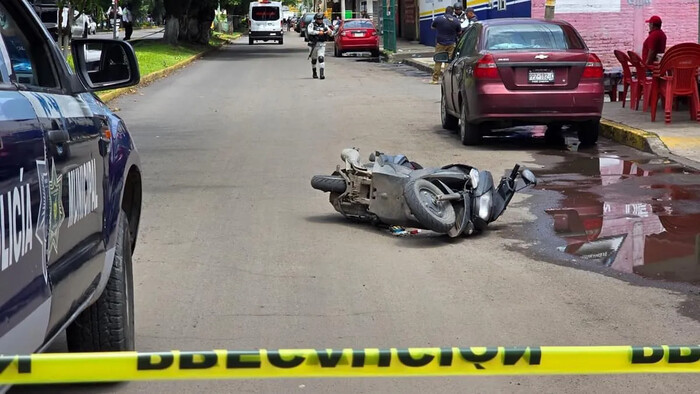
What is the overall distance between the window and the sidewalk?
354 inches

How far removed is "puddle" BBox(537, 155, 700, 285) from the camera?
7.78 m

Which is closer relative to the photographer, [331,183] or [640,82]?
[331,183]

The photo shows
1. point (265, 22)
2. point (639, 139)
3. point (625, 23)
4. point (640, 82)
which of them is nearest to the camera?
point (639, 139)

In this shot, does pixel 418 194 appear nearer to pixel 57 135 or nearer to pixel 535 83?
pixel 57 135

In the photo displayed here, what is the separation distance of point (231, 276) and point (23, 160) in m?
4.09

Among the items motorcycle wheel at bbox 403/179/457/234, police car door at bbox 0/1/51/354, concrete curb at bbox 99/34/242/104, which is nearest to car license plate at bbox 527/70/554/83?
motorcycle wheel at bbox 403/179/457/234

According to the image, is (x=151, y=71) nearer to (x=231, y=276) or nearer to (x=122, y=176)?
(x=231, y=276)

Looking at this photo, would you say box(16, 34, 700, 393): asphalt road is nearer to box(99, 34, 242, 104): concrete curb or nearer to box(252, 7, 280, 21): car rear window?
box(99, 34, 242, 104): concrete curb

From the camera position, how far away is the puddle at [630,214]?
7.78m

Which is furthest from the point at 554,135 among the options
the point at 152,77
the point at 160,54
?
the point at 160,54

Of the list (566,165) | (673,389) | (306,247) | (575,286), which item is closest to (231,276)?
(306,247)

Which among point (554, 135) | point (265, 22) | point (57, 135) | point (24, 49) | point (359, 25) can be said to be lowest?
point (265, 22)

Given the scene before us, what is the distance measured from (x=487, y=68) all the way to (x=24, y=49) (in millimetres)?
10005

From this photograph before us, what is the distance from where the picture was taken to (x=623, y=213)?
9562mm
